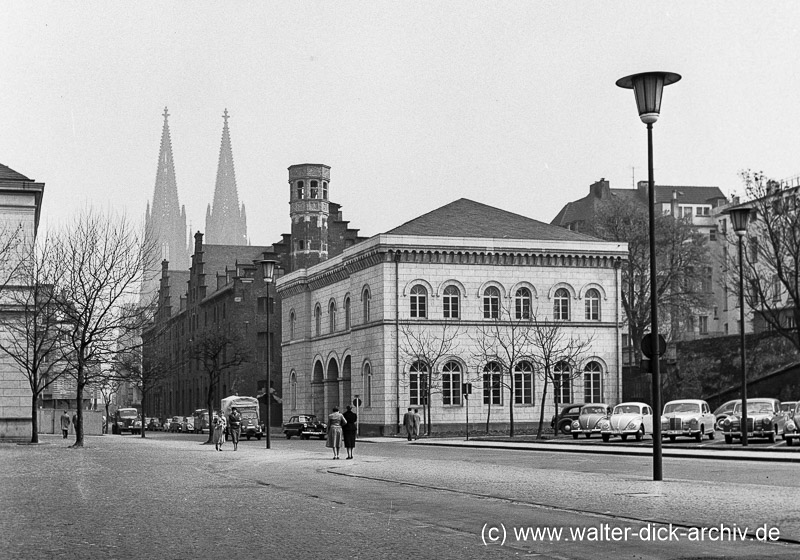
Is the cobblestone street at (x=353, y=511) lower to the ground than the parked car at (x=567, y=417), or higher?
higher

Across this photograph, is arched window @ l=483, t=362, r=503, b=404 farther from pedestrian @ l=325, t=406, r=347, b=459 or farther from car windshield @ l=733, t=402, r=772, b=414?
pedestrian @ l=325, t=406, r=347, b=459

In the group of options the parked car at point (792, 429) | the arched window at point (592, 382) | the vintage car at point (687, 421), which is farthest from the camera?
the arched window at point (592, 382)

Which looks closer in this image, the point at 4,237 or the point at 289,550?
the point at 289,550

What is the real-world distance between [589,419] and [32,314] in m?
25.6

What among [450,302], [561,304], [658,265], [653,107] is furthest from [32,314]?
[658,265]

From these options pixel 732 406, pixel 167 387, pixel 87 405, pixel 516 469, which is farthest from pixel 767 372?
pixel 87 405

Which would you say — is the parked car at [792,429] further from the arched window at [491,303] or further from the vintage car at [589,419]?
the arched window at [491,303]

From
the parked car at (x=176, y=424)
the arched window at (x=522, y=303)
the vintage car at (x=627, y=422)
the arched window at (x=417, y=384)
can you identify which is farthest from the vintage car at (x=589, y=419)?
the parked car at (x=176, y=424)

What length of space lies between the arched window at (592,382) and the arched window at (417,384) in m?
9.79

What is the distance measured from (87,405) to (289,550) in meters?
129

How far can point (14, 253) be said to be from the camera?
5466 cm

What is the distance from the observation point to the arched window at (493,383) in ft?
209

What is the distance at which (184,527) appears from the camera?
46.4 ft

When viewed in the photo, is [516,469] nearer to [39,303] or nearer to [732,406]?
[732,406]
